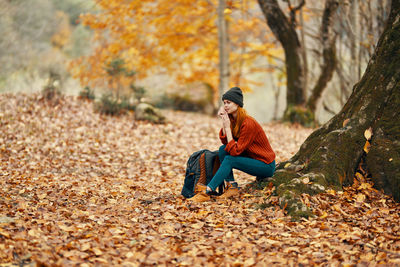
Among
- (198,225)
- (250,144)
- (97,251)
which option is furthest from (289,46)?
(97,251)

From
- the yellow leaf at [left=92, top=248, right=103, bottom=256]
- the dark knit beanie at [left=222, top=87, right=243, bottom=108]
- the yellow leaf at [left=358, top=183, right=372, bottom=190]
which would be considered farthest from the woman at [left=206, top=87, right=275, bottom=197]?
the yellow leaf at [left=92, top=248, right=103, bottom=256]

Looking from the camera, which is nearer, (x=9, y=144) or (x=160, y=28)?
(x=9, y=144)

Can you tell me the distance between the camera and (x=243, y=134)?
4.32 metres

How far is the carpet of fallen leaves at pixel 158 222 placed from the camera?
9.86ft

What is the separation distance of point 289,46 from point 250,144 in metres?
7.51

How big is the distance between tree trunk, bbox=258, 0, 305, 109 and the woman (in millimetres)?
6431

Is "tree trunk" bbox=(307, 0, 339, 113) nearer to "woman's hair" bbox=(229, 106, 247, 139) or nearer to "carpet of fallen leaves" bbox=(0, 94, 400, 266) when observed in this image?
"carpet of fallen leaves" bbox=(0, 94, 400, 266)

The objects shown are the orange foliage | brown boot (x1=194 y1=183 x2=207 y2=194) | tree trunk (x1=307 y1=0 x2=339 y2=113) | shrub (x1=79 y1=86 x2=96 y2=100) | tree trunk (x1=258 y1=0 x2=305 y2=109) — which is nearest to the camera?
brown boot (x1=194 y1=183 x2=207 y2=194)

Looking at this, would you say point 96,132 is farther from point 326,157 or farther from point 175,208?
point 326,157

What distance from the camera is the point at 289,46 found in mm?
11102

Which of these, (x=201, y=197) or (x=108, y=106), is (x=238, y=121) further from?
(x=108, y=106)

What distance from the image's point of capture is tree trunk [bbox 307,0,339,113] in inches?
418

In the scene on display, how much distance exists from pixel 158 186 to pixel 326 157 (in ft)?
8.46

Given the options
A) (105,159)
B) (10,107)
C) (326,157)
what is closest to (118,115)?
(10,107)
